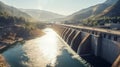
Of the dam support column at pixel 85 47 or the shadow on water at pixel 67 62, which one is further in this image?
the dam support column at pixel 85 47

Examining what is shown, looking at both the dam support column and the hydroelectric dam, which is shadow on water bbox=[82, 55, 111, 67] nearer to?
the hydroelectric dam

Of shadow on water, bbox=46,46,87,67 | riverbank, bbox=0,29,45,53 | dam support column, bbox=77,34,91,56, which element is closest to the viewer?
shadow on water, bbox=46,46,87,67

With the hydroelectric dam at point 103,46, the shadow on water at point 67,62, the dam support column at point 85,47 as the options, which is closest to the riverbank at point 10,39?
the shadow on water at point 67,62

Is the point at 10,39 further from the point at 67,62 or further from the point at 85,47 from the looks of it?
the point at 67,62

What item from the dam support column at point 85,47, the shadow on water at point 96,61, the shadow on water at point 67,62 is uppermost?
the dam support column at point 85,47

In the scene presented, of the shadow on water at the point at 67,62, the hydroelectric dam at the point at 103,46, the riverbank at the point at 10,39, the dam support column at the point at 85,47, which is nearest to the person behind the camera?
the hydroelectric dam at the point at 103,46

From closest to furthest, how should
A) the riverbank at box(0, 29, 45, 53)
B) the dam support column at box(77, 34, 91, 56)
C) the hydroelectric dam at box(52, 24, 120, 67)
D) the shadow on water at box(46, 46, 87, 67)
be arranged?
1. the hydroelectric dam at box(52, 24, 120, 67)
2. the shadow on water at box(46, 46, 87, 67)
3. the dam support column at box(77, 34, 91, 56)
4. the riverbank at box(0, 29, 45, 53)

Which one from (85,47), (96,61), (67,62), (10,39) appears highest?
(85,47)

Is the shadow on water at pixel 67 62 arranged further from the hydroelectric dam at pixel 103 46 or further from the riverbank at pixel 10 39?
the riverbank at pixel 10 39

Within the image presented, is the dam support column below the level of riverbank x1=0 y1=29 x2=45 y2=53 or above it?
above

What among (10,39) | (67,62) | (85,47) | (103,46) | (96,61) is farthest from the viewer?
(10,39)

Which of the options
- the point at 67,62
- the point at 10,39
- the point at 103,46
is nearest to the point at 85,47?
the point at 103,46

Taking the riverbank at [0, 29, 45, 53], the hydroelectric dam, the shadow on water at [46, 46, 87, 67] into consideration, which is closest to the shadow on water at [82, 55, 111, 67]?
the hydroelectric dam
